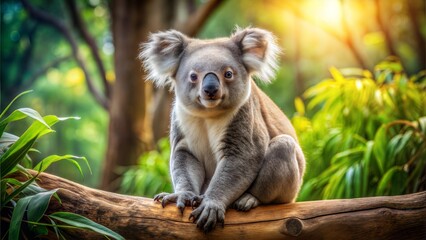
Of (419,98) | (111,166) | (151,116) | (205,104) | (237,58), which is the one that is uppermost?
(237,58)

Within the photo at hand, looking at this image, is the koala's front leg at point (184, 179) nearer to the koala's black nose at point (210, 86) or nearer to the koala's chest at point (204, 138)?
the koala's chest at point (204, 138)

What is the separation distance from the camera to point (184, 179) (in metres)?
3.45

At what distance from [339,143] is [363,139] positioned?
0.88ft

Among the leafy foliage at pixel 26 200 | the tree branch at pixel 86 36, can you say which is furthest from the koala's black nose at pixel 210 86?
the tree branch at pixel 86 36

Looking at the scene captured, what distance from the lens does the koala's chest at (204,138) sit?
357cm

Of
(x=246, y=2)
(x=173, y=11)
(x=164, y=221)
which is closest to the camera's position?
(x=164, y=221)

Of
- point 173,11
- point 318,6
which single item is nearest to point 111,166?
point 173,11

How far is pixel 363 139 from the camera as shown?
549 cm

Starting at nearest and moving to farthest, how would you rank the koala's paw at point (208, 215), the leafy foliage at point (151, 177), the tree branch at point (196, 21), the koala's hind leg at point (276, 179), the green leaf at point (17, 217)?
the green leaf at point (17, 217), the koala's paw at point (208, 215), the koala's hind leg at point (276, 179), the leafy foliage at point (151, 177), the tree branch at point (196, 21)

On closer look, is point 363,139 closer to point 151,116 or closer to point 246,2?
point 151,116

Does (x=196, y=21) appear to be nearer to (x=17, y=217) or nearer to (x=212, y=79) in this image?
(x=212, y=79)

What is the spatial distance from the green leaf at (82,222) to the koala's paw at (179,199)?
451mm

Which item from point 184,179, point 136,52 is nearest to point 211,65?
point 184,179

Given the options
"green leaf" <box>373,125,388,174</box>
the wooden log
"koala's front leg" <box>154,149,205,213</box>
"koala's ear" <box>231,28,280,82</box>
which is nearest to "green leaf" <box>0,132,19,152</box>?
the wooden log
